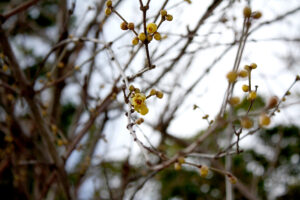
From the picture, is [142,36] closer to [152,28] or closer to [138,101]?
[152,28]

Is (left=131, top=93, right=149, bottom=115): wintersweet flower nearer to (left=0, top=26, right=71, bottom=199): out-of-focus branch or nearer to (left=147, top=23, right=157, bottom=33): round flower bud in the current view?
(left=147, top=23, right=157, bottom=33): round flower bud

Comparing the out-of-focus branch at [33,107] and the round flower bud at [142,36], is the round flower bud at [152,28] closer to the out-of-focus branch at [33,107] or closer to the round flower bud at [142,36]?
the round flower bud at [142,36]

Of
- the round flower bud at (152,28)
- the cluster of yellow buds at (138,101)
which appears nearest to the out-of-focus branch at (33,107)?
the cluster of yellow buds at (138,101)

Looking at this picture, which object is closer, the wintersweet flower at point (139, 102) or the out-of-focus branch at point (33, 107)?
the wintersweet flower at point (139, 102)

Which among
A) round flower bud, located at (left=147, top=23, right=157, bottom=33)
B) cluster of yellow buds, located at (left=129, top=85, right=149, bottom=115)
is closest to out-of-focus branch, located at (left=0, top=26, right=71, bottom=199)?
cluster of yellow buds, located at (left=129, top=85, right=149, bottom=115)

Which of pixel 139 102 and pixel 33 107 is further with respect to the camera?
pixel 33 107

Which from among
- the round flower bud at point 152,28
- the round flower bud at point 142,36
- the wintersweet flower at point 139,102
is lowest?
the wintersweet flower at point 139,102

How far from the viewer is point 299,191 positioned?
5.86 m

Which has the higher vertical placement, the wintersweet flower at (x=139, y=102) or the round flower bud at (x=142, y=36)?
the round flower bud at (x=142, y=36)

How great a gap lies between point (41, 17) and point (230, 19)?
6.87 meters

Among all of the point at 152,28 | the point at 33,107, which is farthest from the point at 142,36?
the point at 33,107

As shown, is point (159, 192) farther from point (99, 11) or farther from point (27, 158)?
point (99, 11)

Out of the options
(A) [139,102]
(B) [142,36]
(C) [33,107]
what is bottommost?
(A) [139,102]

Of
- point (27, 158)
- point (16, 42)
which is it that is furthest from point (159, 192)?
point (16, 42)
